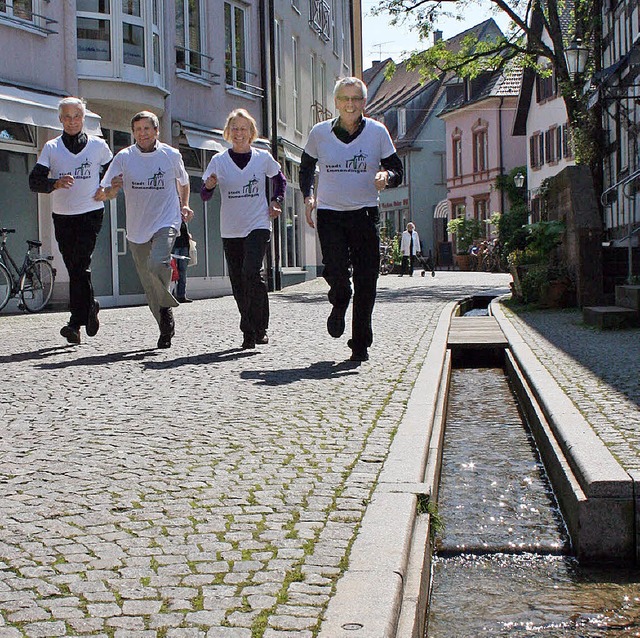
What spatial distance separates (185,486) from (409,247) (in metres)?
29.5

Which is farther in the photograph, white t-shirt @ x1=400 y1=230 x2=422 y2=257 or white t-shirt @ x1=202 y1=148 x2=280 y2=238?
white t-shirt @ x1=400 y1=230 x2=422 y2=257

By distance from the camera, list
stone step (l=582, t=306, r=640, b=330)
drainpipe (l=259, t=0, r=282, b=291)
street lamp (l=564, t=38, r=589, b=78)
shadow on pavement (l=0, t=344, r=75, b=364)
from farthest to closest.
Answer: drainpipe (l=259, t=0, r=282, b=291) < street lamp (l=564, t=38, r=589, b=78) < stone step (l=582, t=306, r=640, b=330) < shadow on pavement (l=0, t=344, r=75, b=364)

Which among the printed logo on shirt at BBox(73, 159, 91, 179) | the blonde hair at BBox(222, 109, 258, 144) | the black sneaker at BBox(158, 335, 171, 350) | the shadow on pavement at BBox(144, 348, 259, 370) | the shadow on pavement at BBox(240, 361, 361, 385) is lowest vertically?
the shadow on pavement at BBox(240, 361, 361, 385)

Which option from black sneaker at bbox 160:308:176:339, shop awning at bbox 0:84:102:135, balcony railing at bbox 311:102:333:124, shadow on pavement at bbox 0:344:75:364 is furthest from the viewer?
balcony railing at bbox 311:102:333:124

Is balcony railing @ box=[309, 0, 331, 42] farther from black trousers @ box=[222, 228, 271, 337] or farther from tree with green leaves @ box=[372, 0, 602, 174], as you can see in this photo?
black trousers @ box=[222, 228, 271, 337]

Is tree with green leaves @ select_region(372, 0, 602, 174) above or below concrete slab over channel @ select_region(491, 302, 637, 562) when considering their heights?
above

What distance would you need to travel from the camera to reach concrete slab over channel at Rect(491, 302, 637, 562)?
3867 millimetres

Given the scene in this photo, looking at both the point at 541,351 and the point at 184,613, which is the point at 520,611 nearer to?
the point at 184,613

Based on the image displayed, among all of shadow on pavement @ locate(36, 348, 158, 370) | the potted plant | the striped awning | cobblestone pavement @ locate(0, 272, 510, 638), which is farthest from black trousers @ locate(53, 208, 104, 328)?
the striped awning

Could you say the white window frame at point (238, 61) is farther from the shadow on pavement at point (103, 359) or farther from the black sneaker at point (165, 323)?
the shadow on pavement at point (103, 359)

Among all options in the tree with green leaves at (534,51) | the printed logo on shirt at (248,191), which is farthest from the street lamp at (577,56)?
the printed logo on shirt at (248,191)

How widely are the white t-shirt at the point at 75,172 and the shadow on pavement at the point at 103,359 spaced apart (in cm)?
133

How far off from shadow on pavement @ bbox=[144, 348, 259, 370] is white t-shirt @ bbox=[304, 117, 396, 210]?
135 centimetres

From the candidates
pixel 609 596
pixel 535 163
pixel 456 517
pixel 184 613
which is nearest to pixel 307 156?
pixel 456 517
